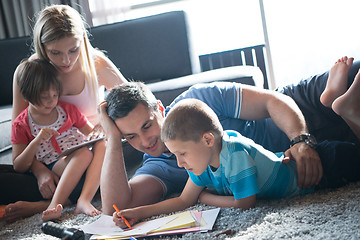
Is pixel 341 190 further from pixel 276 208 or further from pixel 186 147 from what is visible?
pixel 186 147

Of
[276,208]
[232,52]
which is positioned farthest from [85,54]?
[232,52]

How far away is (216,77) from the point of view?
2.28m

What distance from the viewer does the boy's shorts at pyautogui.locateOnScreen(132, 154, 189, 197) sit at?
1609 mm

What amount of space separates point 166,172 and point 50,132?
20.8 inches

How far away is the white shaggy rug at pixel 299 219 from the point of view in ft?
3.41

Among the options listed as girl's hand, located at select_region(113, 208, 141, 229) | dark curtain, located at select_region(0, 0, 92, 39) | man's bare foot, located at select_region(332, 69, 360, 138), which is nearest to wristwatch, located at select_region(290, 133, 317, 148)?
man's bare foot, located at select_region(332, 69, 360, 138)

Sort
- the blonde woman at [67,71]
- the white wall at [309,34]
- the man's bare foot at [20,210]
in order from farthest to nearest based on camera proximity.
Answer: the white wall at [309,34] < the blonde woman at [67,71] < the man's bare foot at [20,210]

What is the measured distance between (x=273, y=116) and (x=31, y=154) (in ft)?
3.29

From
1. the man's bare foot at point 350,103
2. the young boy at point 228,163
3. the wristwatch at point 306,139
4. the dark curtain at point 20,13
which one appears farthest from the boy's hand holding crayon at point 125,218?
the dark curtain at point 20,13

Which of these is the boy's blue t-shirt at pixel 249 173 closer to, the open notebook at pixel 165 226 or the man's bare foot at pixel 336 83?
the open notebook at pixel 165 226

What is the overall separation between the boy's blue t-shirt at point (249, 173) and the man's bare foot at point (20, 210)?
2.38 ft

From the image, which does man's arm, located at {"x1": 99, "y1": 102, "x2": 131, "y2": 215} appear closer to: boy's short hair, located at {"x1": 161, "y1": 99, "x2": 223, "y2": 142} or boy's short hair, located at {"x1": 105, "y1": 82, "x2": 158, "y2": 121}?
boy's short hair, located at {"x1": 105, "y1": 82, "x2": 158, "y2": 121}

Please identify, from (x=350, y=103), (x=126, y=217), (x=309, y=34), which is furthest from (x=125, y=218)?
(x=309, y=34)

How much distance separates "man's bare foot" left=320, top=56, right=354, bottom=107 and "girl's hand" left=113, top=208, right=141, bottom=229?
75 centimetres
